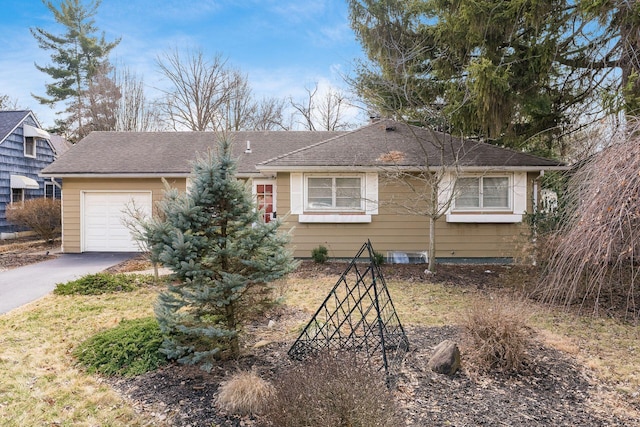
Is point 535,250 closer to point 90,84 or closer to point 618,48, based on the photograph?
point 618,48

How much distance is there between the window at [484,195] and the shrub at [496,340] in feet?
21.5

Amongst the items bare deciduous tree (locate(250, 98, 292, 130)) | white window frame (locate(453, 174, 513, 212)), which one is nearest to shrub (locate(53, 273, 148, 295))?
white window frame (locate(453, 174, 513, 212))

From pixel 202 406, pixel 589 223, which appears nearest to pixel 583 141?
pixel 589 223

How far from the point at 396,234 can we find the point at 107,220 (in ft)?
29.5

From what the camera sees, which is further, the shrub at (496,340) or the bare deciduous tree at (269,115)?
the bare deciduous tree at (269,115)

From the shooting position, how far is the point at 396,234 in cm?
1028

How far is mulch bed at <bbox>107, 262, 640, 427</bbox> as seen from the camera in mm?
2918

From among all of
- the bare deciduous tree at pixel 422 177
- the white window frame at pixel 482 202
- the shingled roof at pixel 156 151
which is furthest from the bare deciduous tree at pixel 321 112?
the white window frame at pixel 482 202

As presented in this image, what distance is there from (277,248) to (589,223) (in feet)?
8.79

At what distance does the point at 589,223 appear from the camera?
112 inches

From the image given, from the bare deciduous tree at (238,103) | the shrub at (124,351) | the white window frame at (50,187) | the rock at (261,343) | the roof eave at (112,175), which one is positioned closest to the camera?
the shrub at (124,351)

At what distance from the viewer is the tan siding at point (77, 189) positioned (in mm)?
11789

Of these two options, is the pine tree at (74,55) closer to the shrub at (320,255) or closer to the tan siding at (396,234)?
the tan siding at (396,234)

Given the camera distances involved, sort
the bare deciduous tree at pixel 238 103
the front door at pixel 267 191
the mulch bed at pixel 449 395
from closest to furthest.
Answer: the mulch bed at pixel 449 395
the front door at pixel 267 191
the bare deciduous tree at pixel 238 103
